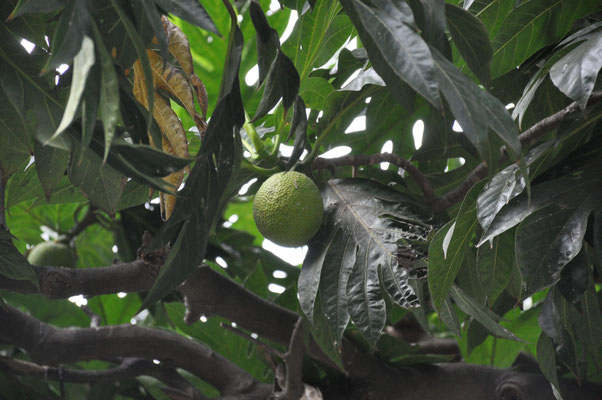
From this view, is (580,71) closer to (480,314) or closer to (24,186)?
(480,314)

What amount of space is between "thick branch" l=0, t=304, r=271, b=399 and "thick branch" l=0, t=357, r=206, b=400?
0.11 feet

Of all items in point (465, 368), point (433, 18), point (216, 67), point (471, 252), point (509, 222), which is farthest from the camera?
point (216, 67)

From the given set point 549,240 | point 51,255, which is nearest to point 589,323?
point 549,240

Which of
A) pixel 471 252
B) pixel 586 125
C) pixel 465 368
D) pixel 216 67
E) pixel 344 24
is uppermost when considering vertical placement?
pixel 216 67

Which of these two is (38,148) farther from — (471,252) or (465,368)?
(465,368)

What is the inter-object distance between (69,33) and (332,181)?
1.64 feet

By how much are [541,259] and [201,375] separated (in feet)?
1.91

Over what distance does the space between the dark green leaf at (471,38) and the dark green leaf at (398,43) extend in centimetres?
8

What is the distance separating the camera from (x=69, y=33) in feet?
1.56

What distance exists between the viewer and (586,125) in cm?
76

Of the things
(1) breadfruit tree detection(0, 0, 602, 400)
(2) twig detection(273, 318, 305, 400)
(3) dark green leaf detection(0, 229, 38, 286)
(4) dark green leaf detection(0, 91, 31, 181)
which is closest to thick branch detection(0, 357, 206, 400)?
(1) breadfruit tree detection(0, 0, 602, 400)

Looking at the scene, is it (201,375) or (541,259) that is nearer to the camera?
(541,259)

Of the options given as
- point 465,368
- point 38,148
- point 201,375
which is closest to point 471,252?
point 465,368

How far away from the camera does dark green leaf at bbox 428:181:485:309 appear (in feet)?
2.42
